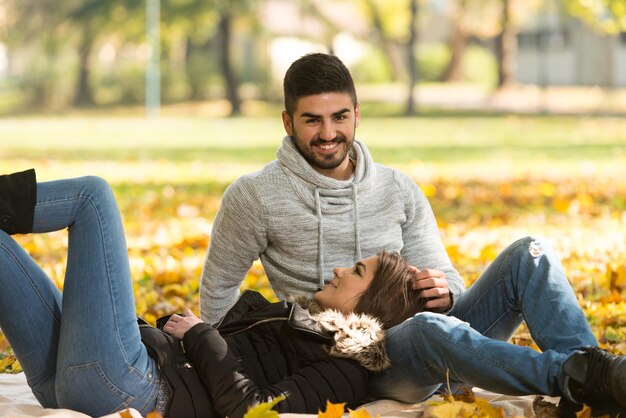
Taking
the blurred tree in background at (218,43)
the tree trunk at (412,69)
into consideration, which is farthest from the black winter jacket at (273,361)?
the blurred tree in background at (218,43)

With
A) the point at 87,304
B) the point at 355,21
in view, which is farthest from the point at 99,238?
the point at 355,21

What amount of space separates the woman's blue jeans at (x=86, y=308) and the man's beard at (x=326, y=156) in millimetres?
1064

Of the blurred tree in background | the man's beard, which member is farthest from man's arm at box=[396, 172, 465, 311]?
the blurred tree in background

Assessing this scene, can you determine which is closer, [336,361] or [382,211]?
[336,361]

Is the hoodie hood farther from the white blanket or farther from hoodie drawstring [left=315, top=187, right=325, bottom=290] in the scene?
the white blanket

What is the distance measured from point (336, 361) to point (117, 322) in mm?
747

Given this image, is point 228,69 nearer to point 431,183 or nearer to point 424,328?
point 431,183

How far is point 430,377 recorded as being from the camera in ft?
12.7

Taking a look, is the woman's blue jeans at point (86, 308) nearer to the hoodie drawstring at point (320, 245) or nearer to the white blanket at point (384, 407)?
the white blanket at point (384, 407)

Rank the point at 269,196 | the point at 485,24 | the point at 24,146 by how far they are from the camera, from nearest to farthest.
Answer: the point at 269,196 < the point at 24,146 < the point at 485,24

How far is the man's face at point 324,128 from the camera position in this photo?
4492mm

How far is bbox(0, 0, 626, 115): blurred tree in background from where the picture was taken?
3566 cm

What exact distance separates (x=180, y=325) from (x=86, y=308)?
14.1 inches

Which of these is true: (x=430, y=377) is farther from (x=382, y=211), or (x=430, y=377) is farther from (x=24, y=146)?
(x=24, y=146)
